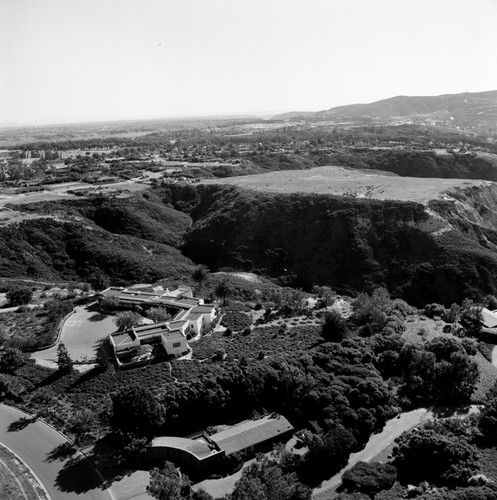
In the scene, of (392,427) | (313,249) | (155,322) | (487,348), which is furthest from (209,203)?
(392,427)

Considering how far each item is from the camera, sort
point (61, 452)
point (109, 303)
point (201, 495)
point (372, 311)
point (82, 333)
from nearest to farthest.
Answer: point (201, 495)
point (61, 452)
point (82, 333)
point (372, 311)
point (109, 303)

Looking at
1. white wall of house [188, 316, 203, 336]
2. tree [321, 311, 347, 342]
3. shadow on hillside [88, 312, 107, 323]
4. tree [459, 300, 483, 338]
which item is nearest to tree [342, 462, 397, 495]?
tree [321, 311, 347, 342]

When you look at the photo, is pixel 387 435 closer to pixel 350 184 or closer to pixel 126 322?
pixel 126 322

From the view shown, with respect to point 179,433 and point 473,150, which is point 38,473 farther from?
point 473,150

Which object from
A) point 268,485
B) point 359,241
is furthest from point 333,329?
point 359,241

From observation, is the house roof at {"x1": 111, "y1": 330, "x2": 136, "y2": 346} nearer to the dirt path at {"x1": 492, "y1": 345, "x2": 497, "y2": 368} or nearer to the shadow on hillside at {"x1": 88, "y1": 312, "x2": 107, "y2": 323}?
the shadow on hillside at {"x1": 88, "y1": 312, "x2": 107, "y2": 323}

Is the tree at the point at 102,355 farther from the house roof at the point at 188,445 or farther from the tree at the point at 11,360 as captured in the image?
the house roof at the point at 188,445
